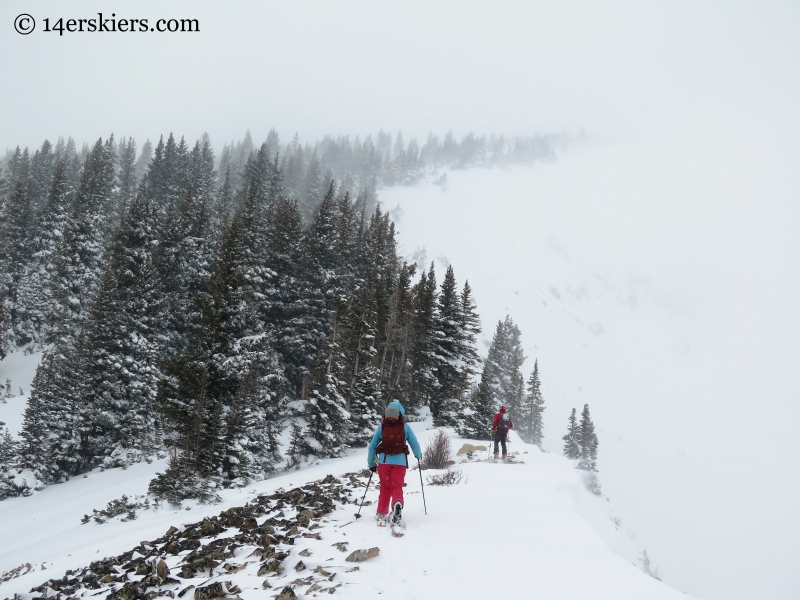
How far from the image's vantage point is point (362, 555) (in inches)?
232

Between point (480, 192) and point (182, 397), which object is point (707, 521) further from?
point (480, 192)

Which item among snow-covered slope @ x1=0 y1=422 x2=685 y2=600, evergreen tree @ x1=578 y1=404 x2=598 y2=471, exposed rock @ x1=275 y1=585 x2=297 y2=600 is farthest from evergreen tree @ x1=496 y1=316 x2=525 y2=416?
exposed rock @ x1=275 y1=585 x2=297 y2=600

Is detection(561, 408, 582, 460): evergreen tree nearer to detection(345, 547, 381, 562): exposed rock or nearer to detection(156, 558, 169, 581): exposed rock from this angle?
detection(345, 547, 381, 562): exposed rock

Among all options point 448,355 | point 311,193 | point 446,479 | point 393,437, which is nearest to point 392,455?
point 393,437

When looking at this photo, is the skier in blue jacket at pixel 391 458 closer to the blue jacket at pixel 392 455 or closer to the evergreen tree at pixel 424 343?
the blue jacket at pixel 392 455

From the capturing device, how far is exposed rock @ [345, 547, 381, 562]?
230 inches

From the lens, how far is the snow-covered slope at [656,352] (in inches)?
2089

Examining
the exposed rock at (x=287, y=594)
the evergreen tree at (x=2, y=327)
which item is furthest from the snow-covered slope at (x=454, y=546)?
the evergreen tree at (x=2, y=327)

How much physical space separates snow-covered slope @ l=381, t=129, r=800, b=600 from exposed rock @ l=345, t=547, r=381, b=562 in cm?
5110

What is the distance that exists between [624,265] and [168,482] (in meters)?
141

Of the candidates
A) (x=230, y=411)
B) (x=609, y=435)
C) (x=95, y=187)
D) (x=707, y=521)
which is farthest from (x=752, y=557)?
(x=95, y=187)

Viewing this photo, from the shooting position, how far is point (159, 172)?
60000 millimetres

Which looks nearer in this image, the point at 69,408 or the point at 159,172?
the point at 69,408

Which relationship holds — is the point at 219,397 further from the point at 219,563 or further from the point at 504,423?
the point at 219,563
